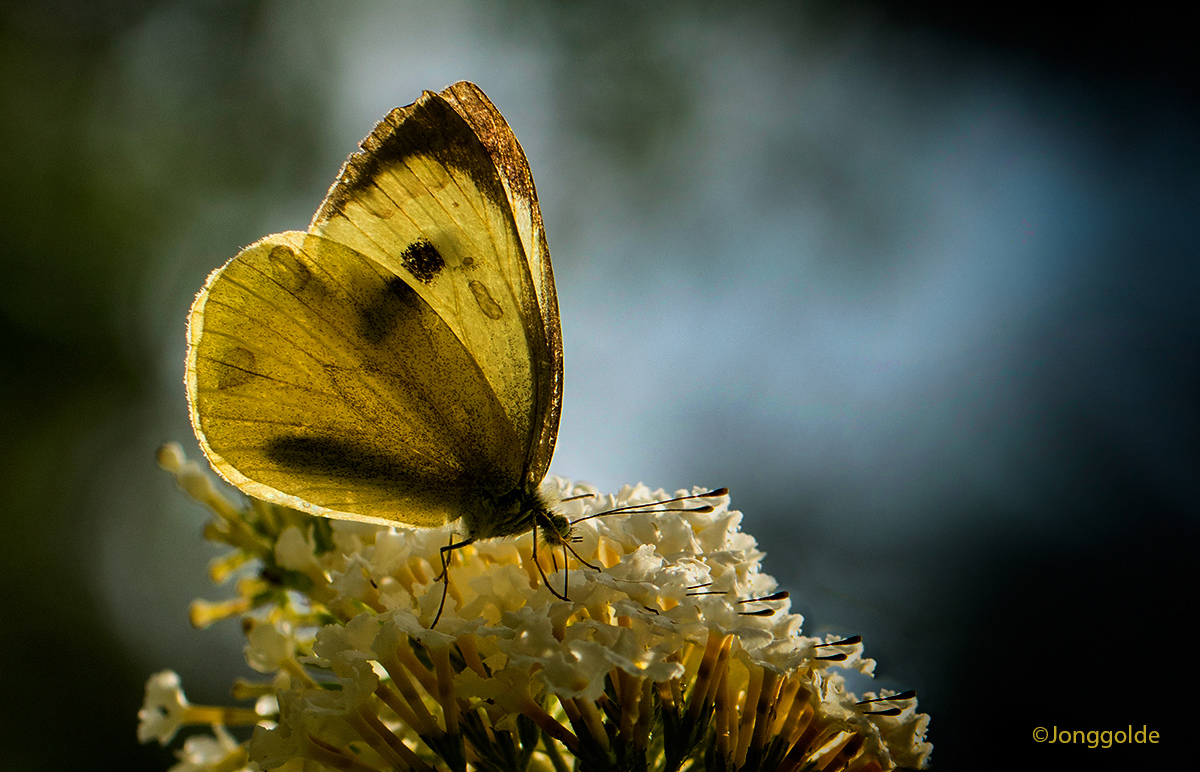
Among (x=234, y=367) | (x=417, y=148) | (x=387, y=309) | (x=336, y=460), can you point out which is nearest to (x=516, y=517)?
(x=336, y=460)

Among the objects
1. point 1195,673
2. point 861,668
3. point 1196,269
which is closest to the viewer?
point 861,668

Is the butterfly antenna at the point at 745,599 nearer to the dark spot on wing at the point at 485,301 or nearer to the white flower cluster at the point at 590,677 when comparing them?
the white flower cluster at the point at 590,677

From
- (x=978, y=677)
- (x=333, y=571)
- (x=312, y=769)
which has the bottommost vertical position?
(x=312, y=769)

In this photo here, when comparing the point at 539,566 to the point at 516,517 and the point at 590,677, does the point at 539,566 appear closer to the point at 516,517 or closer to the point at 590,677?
the point at 516,517

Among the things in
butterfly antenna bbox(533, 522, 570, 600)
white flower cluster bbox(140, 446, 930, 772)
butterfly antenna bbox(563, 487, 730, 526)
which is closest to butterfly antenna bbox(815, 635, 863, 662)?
white flower cluster bbox(140, 446, 930, 772)

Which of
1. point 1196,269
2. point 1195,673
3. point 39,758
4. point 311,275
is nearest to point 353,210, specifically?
point 311,275

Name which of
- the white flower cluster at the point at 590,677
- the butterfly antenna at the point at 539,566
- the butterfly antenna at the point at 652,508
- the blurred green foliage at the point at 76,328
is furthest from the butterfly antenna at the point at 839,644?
the blurred green foliage at the point at 76,328

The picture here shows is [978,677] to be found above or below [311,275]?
below

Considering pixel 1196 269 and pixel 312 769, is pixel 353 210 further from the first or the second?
pixel 1196 269
